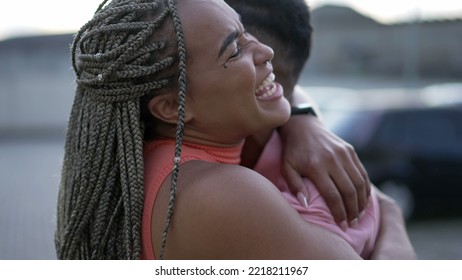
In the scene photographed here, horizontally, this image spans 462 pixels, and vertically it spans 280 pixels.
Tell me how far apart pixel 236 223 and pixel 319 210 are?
0.37 metres

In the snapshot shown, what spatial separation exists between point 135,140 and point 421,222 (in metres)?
7.59

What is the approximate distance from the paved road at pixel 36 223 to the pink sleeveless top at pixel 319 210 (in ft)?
9.52

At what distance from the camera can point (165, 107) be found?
221cm

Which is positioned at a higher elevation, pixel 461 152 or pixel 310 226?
pixel 310 226

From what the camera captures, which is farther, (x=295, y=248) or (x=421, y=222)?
(x=421, y=222)

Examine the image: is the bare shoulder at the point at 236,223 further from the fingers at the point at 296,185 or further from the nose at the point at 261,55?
the nose at the point at 261,55

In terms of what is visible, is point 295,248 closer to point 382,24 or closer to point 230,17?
point 230,17

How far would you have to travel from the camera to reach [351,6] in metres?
26.2

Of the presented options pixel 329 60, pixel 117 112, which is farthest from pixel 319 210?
pixel 329 60

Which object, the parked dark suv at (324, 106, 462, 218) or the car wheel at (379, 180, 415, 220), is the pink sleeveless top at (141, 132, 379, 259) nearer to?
the parked dark suv at (324, 106, 462, 218)

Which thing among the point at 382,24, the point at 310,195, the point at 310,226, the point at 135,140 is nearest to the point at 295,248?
the point at 310,226

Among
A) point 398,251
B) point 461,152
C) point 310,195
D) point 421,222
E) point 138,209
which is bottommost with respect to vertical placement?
point 421,222

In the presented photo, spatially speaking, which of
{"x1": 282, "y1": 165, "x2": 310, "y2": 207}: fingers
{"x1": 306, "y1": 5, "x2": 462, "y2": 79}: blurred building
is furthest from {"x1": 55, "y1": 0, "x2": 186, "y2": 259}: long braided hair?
{"x1": 306, "y1": 5, "x2": 462, "y2": 79}: blurred building

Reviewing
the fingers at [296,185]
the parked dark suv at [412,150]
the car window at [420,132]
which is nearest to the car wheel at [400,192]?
the parked dark suv at [412,150]
